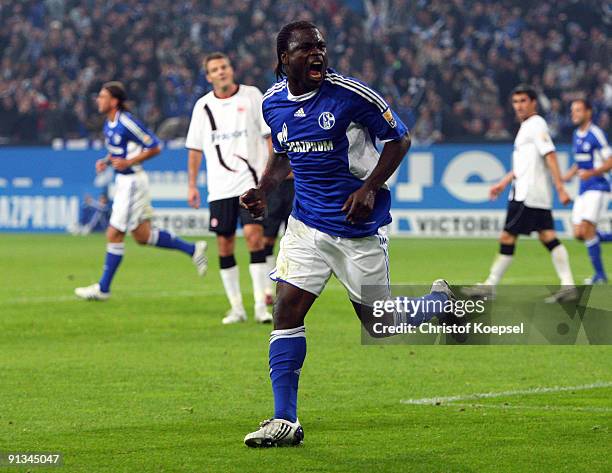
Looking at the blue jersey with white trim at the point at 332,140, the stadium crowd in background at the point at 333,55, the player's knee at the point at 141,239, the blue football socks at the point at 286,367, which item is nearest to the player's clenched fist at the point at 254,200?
the blue jersey with white trim at the point at 332,140

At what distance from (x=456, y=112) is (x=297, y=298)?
20.9 m

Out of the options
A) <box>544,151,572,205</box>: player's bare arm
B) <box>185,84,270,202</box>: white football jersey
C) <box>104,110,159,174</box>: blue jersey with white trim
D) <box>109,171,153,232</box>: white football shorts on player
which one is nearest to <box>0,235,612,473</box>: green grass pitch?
<box>109,171,153,232</box>: white football shorts on player

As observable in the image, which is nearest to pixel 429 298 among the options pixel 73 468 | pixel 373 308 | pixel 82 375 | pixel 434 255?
pixel 373 308

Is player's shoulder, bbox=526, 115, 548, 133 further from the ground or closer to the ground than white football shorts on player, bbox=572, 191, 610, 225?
further from the ground

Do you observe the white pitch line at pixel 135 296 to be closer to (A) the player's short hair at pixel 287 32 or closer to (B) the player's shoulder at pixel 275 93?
(B) the player's shoulder at pixel 275 93

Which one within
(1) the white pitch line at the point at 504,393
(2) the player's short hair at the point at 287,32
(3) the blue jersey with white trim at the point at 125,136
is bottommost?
(1) the white pitch line at the point at 504,393

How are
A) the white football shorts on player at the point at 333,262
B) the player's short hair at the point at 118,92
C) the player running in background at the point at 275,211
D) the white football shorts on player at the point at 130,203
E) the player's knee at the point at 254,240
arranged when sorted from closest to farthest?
the white football shorts on player at the point at 333,262 → the player's knee at the point at 254,240 → the player running in background at the point at 275,211 → the player's short hair at the point at 118,92 → the white football shorts on player at the point at 130,203

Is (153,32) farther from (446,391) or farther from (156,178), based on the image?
(446,391)

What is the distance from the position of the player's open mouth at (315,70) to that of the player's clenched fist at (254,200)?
666 millimetres

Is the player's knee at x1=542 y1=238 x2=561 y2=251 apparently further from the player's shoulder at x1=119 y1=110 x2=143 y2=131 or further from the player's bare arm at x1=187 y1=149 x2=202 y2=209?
the player's shoulder at x1=119 y1=110 x2=143 y2=131

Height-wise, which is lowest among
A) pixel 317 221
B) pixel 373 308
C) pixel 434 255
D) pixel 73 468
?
pixel 434 255

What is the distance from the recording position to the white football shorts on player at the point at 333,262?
21.3 feet

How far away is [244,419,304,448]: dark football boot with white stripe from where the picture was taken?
6094mm

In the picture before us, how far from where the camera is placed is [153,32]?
104 ft
